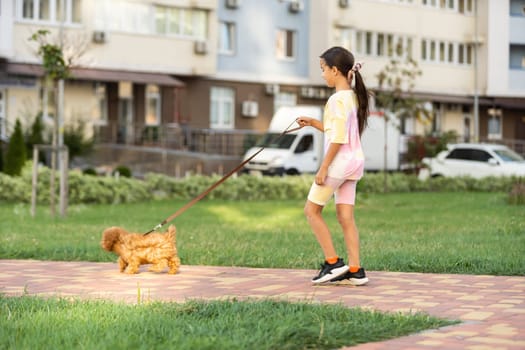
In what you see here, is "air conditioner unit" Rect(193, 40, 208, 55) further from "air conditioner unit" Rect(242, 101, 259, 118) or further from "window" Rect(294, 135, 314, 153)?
"window" Rect(294, 135, 314, 153)

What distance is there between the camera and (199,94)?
49656 mm

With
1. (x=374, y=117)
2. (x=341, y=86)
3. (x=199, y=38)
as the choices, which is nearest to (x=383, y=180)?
(x=374, y=117)

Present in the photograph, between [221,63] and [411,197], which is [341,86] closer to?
[411,197]

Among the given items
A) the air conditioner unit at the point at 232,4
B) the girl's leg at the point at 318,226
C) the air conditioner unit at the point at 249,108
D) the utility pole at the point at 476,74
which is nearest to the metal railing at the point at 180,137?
the air conditioner unit at the point at 249,108

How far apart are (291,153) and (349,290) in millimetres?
31229

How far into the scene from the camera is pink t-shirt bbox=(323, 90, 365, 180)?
9414mm

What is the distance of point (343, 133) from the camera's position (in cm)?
941

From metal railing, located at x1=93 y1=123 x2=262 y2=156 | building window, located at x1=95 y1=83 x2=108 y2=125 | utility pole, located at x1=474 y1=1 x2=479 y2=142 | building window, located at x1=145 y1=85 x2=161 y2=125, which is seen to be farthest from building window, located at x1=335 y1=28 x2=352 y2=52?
building window, located at x1=95 y1=83 x2=108 y2=125

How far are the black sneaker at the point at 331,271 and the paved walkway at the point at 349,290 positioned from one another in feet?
0.29

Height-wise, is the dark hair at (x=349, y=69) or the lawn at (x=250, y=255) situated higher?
the dark hair at (x=349, y=69)

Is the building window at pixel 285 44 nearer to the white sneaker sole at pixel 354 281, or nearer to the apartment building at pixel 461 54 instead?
the apartment building at pixel 461 54

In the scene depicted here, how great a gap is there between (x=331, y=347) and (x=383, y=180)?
2634 centimetres

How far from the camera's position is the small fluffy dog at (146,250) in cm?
1048

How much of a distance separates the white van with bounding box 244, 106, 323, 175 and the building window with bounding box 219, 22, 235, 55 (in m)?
9.77
